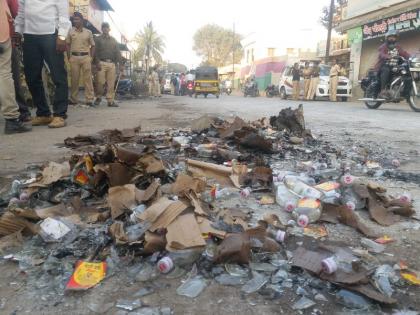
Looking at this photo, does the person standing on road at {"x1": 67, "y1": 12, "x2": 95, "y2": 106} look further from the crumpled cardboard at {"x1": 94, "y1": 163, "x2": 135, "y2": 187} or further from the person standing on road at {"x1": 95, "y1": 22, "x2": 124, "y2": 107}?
the crumpled cardboard at {"x1": 94, "y1": 163, "x2": 135, "y2": 187}

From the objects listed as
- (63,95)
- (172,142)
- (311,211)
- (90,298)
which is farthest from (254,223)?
(63,95)

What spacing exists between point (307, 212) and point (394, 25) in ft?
56.4

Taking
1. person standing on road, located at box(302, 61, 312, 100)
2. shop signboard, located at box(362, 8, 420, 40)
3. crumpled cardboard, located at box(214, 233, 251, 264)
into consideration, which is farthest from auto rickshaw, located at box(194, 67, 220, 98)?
crumpled cardboard, located at box(214, 233, 251, 264)

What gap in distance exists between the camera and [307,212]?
1983 mm

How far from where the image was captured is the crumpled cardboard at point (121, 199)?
1925mm

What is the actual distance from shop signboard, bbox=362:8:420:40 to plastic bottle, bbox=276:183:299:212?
15505mm

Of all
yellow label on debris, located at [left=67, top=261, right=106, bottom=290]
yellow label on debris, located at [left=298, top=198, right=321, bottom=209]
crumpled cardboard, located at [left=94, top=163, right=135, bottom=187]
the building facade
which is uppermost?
the building facade

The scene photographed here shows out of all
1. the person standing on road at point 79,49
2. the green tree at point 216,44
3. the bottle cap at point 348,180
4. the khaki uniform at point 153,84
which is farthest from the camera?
the green tree at point 216,44

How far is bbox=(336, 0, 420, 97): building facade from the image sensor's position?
51.9ft

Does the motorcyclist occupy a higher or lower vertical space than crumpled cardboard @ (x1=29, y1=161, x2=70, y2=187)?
higher

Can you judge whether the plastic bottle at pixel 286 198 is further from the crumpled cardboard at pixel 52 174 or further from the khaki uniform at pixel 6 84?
the khaki uniform at pixel 6 84

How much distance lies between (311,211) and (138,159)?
102cm

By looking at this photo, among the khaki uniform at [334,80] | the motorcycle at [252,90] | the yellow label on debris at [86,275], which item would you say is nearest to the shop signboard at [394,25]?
the khaki uniform at [334,80]

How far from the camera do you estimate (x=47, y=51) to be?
4.75 metres
